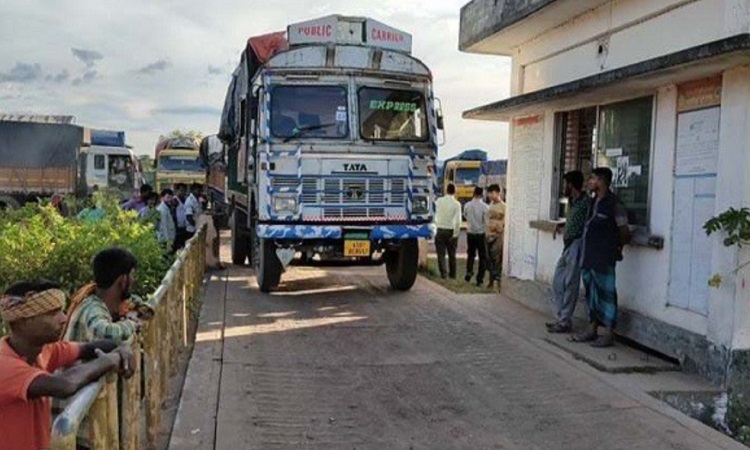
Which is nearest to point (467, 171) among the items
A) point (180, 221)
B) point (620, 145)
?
point (180, 221)

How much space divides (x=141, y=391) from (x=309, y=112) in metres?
6.19

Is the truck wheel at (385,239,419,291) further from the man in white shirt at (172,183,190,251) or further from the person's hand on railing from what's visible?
the person's hand on railing

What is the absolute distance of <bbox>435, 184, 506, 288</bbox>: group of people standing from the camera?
13360 mm

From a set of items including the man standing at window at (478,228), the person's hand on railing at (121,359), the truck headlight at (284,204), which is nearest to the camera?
the person's hand on railing at (121,359)

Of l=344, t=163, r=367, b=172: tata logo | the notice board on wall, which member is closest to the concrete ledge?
the notice board on wall

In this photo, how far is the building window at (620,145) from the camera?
761 cm

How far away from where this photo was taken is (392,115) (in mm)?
10398

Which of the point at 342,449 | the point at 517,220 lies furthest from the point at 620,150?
the point at 342,449

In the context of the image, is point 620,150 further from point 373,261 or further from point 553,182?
point 373,261

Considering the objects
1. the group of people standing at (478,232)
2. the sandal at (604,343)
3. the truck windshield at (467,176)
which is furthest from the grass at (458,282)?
the truck windshield at (467,176)

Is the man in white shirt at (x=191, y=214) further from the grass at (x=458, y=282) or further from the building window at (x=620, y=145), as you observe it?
the building window at (x=620, y=145)

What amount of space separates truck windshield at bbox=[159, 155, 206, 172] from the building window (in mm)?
22091

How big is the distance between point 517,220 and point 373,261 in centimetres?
212

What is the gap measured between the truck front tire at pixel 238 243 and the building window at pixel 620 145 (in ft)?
21.5
